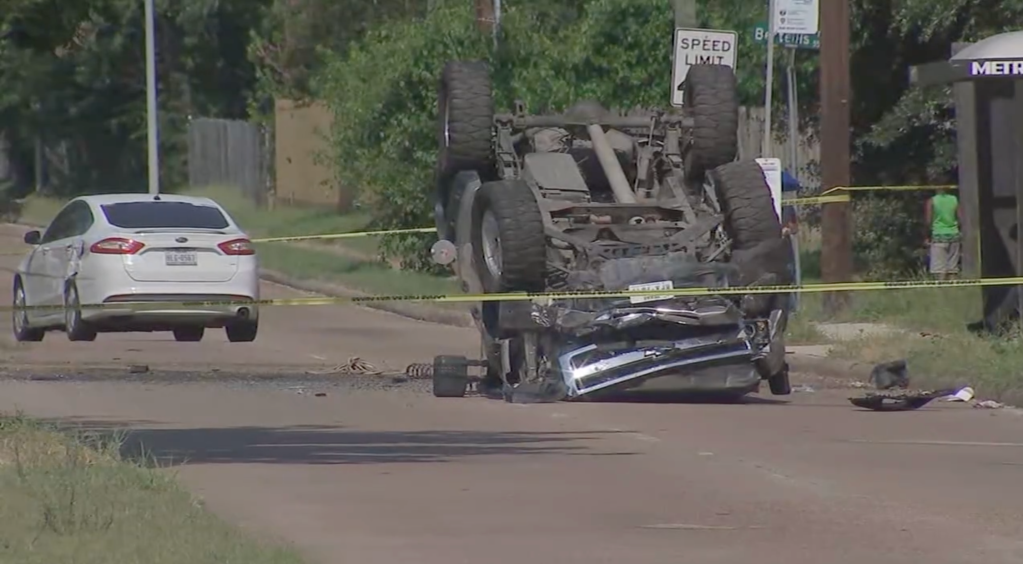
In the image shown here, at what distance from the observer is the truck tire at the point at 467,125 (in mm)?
17250

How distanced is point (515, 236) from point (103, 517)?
269 inches

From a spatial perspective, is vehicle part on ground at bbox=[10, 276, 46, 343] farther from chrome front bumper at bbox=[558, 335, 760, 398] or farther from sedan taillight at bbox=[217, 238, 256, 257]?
chrome front bumper at bbox=[558, 335, 760, 398]

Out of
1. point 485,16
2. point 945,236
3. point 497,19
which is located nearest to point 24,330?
point 945,236

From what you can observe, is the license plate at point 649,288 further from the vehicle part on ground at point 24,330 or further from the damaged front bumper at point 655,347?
the vehicle part on ground at point 24,330

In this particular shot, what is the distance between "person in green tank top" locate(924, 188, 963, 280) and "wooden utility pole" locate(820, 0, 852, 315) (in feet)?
10.0

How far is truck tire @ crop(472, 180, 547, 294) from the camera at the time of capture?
15.6m

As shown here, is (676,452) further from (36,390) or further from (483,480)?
(36,390)

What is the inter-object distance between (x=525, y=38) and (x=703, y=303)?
15.1 meters

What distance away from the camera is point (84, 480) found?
33.1 ft

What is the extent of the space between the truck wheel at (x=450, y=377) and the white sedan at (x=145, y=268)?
2.74m

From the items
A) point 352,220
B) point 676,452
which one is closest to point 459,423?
point 676,452

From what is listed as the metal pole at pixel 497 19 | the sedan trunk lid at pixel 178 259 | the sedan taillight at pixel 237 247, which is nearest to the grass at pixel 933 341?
the sedan taillight at pixel 237 247

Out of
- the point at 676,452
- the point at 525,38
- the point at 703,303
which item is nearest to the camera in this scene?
the point at 676,452

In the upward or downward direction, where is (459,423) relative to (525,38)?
downward
